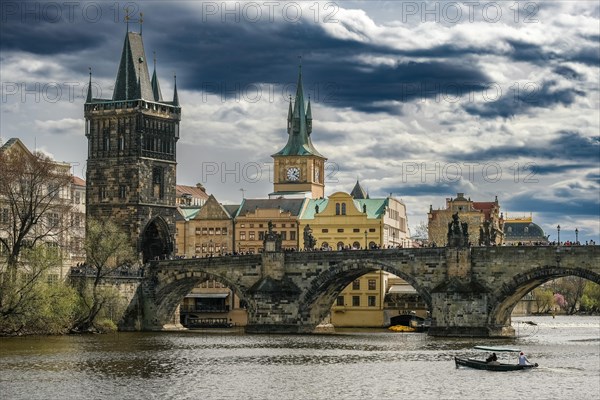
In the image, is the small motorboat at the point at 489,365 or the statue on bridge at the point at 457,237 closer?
the small motorboat at the point at 489,365

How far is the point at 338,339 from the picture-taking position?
119 metres

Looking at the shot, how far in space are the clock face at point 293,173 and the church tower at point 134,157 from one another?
35.8m

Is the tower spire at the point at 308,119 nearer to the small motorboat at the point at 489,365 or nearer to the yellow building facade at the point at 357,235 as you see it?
the yellow building facade at the point at 357,235

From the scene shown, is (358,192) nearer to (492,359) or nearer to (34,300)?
(34,300)

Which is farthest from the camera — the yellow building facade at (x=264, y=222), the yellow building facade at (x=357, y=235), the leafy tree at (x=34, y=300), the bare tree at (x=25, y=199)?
the yellow building facade at (x=264, y=222)

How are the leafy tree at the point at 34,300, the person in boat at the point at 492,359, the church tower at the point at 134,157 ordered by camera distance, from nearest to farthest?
the person in boat at the point at 492,359
the leafy tree at the point at 34,300
the church tower at the point at 134,157

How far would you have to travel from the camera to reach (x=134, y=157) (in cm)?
15462

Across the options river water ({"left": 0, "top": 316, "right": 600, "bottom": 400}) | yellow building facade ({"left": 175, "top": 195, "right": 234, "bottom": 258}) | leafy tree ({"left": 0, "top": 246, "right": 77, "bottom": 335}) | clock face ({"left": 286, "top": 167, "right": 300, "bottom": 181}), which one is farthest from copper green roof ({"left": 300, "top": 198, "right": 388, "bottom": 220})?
leafy tree ({"left": 0, "top": 246, "right": 77, "bottom": 335})

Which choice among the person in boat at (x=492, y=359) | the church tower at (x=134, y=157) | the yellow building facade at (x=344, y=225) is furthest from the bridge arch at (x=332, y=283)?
the person in boat at (x=492, y=359)

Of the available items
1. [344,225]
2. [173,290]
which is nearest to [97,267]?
[173,290]

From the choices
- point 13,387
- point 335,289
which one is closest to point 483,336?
point 335,289

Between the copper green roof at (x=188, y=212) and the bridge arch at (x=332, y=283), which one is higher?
the copper green roof at (x=188, y=212)

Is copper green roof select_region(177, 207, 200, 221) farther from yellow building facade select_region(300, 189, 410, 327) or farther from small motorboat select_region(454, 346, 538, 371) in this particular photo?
small motorboat select_region(454, 346, 538, 371)

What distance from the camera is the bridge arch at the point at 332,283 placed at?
125244mm
